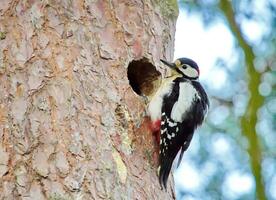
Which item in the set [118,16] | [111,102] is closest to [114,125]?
[111,102]

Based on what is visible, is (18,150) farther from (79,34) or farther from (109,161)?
(79,34)

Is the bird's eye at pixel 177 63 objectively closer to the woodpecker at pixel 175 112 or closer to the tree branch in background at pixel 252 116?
the woodpecker at pixel 175 112

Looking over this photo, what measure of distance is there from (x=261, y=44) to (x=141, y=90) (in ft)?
3.95

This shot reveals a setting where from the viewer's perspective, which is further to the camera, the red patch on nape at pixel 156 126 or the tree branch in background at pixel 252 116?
the tree branch in background at pixel 252 116

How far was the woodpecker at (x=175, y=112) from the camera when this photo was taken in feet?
9.95

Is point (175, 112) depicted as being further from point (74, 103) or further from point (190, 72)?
point (74, 103)

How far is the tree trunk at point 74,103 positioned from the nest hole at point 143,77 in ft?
0.04

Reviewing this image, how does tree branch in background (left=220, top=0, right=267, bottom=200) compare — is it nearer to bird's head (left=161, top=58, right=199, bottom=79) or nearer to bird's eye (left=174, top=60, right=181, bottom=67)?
bird's head (left=161, top=58, right=199, bottom=79)

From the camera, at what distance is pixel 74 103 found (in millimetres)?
2764

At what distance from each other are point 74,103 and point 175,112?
64 cm

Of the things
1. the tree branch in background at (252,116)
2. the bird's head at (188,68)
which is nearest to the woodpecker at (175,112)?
the bird's head at (188,68)

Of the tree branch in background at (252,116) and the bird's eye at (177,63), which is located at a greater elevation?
the tree branch in background at (252,116)

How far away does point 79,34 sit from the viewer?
2.93 m

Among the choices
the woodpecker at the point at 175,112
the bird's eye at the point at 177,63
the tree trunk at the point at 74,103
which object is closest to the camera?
the tree trunk at the point at 74,103
